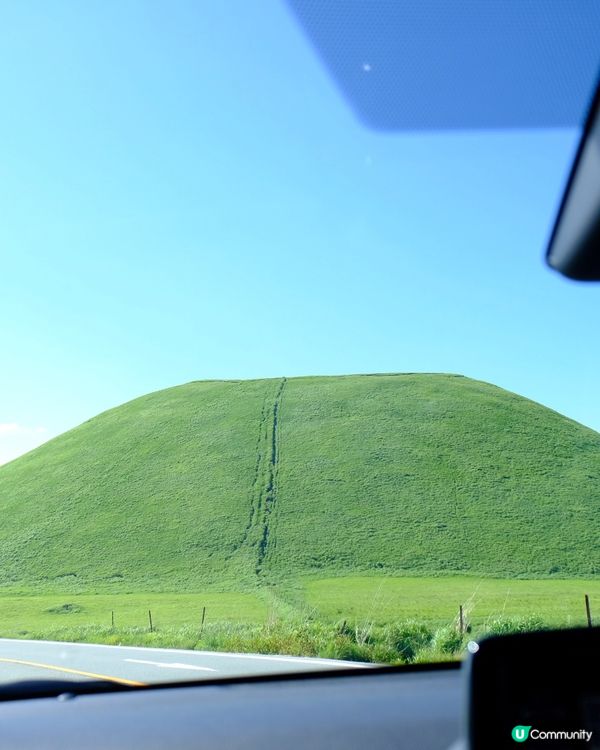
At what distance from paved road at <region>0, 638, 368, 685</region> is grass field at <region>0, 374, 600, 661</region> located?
16.1 m

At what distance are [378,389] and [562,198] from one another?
6207 cm

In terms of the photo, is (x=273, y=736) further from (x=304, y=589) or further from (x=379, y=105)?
(x=304, y=589)

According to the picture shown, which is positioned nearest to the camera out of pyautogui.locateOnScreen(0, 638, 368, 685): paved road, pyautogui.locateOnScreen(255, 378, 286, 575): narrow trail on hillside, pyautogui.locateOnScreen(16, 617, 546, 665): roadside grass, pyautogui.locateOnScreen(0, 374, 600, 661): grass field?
pyautogui.locateOnScreen(0, 638, 368, 685): paved road

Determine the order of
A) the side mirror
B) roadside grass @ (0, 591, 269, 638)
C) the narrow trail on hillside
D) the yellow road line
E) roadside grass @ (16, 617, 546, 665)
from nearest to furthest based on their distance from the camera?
the side mirror, the yellow road line, roadside grass @ (16, 617, 546, 665), roadside grass @ (0, 591, 269, 638), the narrow trail on hillside

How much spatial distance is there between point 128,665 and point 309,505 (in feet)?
137

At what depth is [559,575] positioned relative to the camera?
3391 cm

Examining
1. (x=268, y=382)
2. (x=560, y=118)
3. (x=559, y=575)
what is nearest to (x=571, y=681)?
(x=560, y=118)

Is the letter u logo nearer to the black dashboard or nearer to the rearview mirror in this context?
the rearview mirror

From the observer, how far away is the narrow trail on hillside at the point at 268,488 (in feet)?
137

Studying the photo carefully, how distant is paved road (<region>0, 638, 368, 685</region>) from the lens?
329 centimetres

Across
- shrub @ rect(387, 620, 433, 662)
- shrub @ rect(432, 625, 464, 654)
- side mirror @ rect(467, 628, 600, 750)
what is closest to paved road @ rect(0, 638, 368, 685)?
shrub @ rect(387, 620, 433, 662)

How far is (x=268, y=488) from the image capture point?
47.2m

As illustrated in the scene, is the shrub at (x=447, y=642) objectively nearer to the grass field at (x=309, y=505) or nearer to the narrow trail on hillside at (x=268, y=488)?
the grass field at (x=309, y=505)

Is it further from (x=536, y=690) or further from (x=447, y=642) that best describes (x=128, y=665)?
(x=536, y=690)
